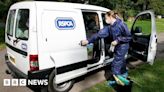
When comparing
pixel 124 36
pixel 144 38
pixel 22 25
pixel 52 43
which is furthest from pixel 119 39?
pixel 144 38

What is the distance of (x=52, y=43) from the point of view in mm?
5395

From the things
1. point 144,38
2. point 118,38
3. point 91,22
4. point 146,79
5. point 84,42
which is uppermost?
point 91,22

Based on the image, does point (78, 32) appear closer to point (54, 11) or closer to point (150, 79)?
point (54, 11)

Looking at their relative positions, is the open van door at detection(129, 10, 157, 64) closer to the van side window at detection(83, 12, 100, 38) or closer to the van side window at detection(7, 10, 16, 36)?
the van side window at detection(83, 12, 100, 38)

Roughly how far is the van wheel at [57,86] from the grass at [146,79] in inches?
18.6

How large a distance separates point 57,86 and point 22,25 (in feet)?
5.27

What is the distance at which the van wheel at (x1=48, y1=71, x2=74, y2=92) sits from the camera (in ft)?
18.0

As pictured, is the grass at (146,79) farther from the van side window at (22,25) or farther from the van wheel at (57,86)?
the van side window at (22,25)

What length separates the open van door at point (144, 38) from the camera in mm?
7309

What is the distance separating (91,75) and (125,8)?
142ft

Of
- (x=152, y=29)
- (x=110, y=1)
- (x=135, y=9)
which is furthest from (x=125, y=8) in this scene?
(x=152, y=29)

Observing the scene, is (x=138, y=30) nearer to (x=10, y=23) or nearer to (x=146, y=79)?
(x=146, y=79)

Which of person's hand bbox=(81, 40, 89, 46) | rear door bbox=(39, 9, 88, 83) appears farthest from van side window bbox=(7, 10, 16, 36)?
person's hand bbox=(81, 40, 89, 46)

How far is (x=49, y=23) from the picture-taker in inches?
211
